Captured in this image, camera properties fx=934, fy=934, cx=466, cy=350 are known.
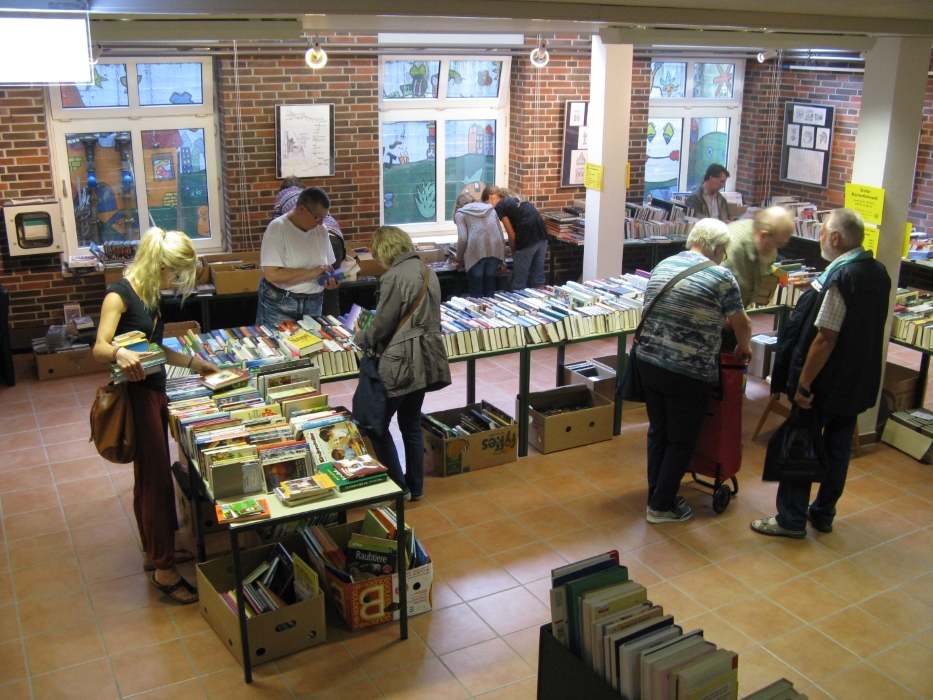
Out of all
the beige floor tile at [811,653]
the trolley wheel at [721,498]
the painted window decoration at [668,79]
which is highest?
the painted window decoration at [668,79]

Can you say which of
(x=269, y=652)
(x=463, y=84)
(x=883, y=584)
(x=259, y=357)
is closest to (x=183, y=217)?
(x=463, y=84)

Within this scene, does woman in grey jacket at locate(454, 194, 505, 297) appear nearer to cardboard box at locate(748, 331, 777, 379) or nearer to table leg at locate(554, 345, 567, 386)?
table leg at locate(554, 345, 567, 386)

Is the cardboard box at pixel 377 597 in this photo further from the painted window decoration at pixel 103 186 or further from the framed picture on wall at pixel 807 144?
the framed picture on wall at pixel 807 144

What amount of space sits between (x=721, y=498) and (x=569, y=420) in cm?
125

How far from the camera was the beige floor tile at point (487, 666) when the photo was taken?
158 inches

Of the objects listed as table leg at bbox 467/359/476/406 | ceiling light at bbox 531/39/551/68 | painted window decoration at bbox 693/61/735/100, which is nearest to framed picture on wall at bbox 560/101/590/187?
painted window decoration at bbox 693/61/735/100

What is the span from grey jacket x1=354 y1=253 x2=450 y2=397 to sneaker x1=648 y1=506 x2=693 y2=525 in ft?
4.91

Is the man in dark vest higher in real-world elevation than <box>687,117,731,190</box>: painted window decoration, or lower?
lower

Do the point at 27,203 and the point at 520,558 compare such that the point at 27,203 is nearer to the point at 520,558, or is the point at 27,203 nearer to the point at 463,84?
the point at 463,84

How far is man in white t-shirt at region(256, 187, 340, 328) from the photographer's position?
247 inches

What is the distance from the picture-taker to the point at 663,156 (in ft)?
36.2

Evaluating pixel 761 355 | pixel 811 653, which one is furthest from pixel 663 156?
pixel 811 653

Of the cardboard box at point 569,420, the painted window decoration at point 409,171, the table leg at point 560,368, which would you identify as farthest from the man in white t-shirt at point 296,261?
the painted window decoration at point 409,171

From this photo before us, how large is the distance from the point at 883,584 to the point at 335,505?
9.46 ft
